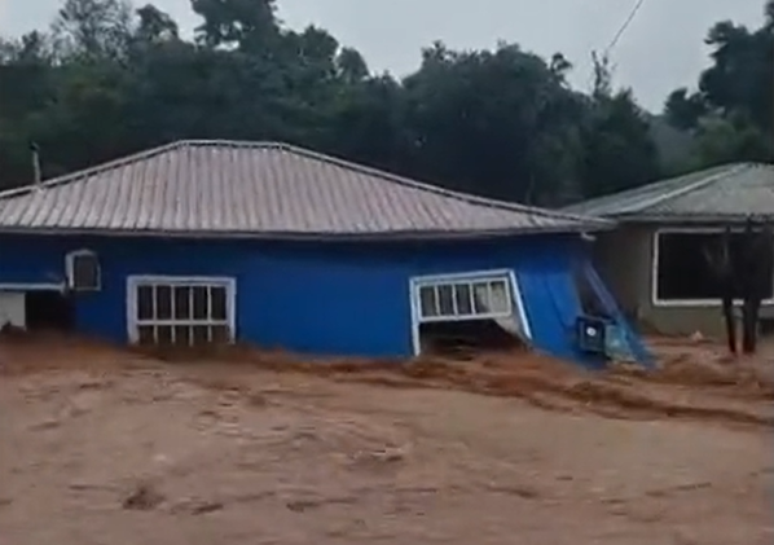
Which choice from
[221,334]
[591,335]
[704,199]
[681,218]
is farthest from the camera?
[704,199]

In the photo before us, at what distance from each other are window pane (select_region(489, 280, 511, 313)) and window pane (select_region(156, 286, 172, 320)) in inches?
126

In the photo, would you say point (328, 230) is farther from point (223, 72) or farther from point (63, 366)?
point (223, 72)

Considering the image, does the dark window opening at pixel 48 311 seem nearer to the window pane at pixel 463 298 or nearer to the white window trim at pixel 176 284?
the white window trim at pixel 176 284

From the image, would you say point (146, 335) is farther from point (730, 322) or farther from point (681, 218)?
point (681, 218)

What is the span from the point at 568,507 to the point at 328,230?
7.10 m

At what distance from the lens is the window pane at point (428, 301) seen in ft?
39.7

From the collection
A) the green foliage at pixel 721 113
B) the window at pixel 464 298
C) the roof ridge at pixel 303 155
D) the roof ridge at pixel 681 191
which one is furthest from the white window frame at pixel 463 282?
the green foliage at pixel 721 113

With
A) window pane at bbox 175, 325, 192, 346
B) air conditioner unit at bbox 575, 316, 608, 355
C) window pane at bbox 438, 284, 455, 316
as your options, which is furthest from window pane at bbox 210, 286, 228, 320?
air conditioner unit at bbox 575, 316, 608, 355

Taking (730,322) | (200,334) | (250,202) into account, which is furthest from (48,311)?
(730,322)

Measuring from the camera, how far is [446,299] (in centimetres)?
1221

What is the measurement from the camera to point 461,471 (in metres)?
5.89

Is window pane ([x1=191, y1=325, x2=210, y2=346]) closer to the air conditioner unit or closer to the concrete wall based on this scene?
the air conditioner unit

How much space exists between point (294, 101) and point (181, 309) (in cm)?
857

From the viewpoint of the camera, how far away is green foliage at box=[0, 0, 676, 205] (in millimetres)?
19328
